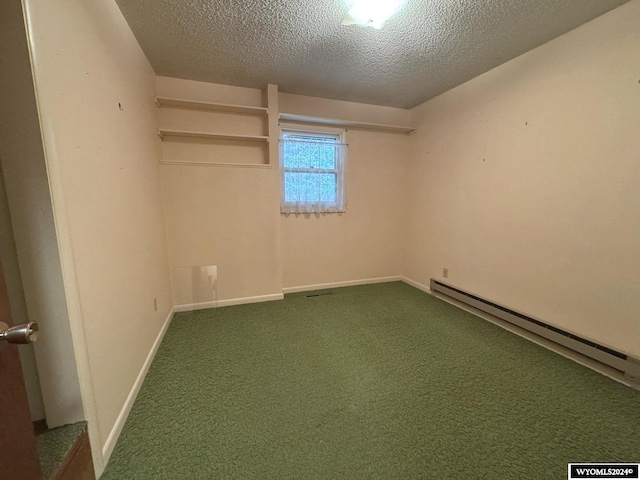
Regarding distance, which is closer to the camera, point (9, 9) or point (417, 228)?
point (9, 9)

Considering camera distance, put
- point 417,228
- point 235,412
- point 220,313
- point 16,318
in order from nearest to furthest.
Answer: point 16,318
point 235,412
point 220,313
point 417,228

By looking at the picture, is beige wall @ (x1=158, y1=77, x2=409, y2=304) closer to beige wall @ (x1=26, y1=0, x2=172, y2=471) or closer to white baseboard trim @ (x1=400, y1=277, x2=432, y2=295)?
white baseboard trim @ (x1=400, y1=277, x2=432, y2=295)

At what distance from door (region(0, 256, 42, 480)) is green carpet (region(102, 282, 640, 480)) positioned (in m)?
0.62

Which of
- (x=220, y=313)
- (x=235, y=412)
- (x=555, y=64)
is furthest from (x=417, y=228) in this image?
(x=235, y=412)

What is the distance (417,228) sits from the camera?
3.53 metres

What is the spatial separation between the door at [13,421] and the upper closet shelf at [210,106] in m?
2.48

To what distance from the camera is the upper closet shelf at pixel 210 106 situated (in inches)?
99.4

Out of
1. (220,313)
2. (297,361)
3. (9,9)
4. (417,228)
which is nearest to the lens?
(9,9)

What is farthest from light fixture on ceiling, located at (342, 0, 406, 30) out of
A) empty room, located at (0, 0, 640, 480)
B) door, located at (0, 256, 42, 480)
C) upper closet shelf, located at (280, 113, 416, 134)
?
door, located at (0, 256, 42, 480)

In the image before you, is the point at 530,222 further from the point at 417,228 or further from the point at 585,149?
the point at 417,228

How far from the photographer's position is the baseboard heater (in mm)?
1617

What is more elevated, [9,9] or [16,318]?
[9,9]

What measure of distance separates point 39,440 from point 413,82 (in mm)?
3735

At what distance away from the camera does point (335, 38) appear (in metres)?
1.96
